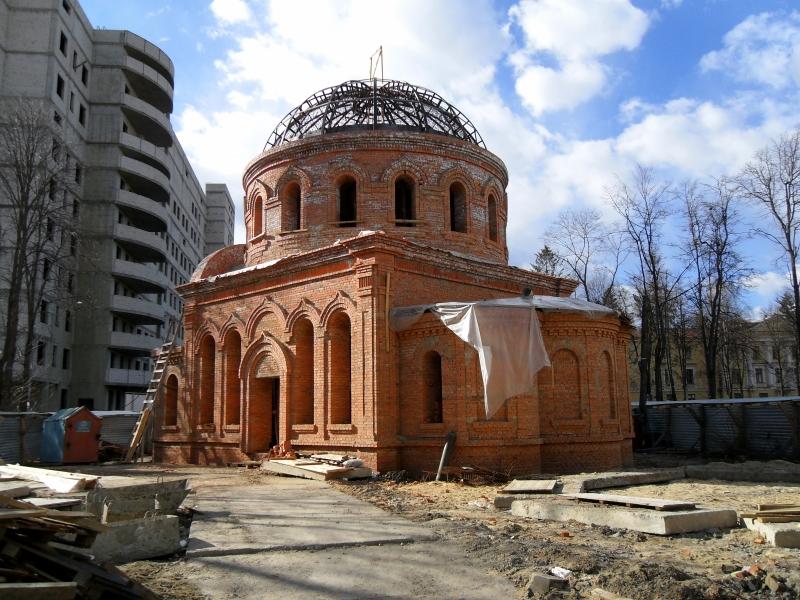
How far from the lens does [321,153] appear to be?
1958cm

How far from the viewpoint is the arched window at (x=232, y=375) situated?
66.4 feet

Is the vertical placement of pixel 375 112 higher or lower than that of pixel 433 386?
higher

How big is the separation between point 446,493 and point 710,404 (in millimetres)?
13562

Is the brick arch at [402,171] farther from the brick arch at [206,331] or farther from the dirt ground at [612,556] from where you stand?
the dirt ground at [612,556]

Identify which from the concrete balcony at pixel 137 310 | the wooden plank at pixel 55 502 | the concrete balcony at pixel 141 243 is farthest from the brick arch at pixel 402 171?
the concrete balcony at pixel 141 243

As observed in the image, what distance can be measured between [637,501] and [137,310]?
34702 millimetres

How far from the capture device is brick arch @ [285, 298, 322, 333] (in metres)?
17.5

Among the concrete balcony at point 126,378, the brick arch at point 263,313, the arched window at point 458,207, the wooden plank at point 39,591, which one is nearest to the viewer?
the wooden plank at point 39,591

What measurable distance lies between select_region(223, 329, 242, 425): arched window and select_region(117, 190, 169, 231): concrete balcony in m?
22.0

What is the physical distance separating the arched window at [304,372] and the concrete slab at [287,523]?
15.8 feet

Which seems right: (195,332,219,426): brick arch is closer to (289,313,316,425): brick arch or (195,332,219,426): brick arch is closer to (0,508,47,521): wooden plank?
(289,313,316,425): brick arch

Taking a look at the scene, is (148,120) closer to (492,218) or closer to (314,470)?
(492,218)

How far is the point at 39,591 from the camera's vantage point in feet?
16.0

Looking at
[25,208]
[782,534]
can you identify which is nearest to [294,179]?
[25,208]
